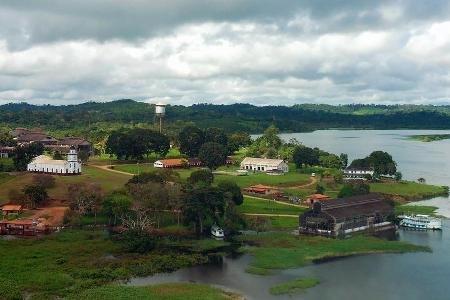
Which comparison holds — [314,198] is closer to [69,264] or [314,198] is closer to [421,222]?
[421,222]

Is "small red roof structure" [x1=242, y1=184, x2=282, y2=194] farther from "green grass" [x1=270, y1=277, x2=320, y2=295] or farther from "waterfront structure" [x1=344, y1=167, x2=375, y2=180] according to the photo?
"green grass" [x1=270, y1=277, x2=320, y2=295]

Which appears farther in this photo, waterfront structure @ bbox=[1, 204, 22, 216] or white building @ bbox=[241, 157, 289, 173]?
white building @ bbox=[241, 157, 289, 173]

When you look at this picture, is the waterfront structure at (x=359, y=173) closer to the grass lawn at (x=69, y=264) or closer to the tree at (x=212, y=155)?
the tree at (x=212, y=155)

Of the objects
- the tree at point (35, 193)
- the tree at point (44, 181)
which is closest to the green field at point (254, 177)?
the tree at point (44, 181)

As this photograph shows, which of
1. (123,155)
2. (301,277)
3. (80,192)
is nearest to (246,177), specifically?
(123,155)

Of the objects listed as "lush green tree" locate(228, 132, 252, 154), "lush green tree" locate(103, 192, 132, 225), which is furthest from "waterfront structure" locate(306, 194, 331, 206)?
"lush green tree" locate(228, 132, 252, 154)
